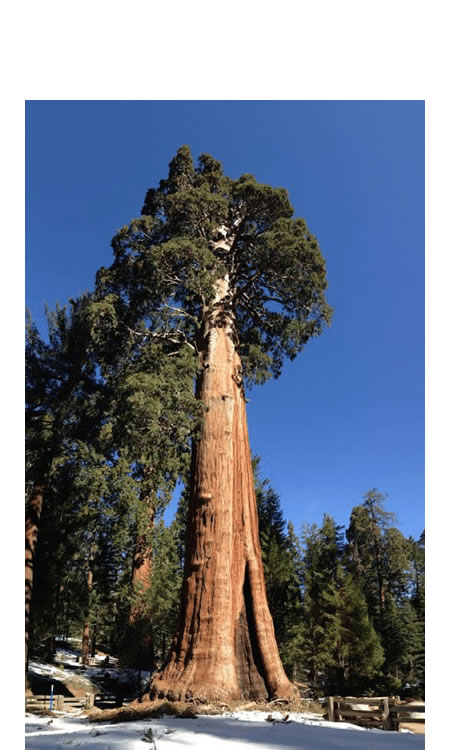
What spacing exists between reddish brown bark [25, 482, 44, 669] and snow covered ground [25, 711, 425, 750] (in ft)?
16.8

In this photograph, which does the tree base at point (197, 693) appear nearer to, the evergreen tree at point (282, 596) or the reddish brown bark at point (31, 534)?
the reddish brown bark at point (31, 534)

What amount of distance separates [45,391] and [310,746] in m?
11.0

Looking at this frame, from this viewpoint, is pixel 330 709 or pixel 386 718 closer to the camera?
pixel 386 718

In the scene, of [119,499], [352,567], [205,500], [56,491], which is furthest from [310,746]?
[352,567]

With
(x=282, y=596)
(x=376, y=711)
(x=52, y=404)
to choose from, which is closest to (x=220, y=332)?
(x=52, y=404)

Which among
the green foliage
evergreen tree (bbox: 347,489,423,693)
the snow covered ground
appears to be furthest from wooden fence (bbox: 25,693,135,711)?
evergreen tree (bbox: 347,489,423,693)

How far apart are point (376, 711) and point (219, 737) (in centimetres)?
405

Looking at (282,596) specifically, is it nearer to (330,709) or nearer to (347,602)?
(347,602)

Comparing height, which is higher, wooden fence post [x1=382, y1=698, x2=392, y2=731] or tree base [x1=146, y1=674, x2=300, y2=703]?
tree base [x1=146, y1=674, x2=300, y2=703]

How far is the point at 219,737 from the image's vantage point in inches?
190

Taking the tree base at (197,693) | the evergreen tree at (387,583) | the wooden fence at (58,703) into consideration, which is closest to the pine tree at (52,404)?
the wooden fence at (58,703)

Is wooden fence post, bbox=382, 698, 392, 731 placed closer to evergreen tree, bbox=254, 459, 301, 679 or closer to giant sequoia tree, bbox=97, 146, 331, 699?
giant sequoia tree, bbox=97, 146, 331, 699

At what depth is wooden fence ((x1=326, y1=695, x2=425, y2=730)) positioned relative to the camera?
714 centimetres
